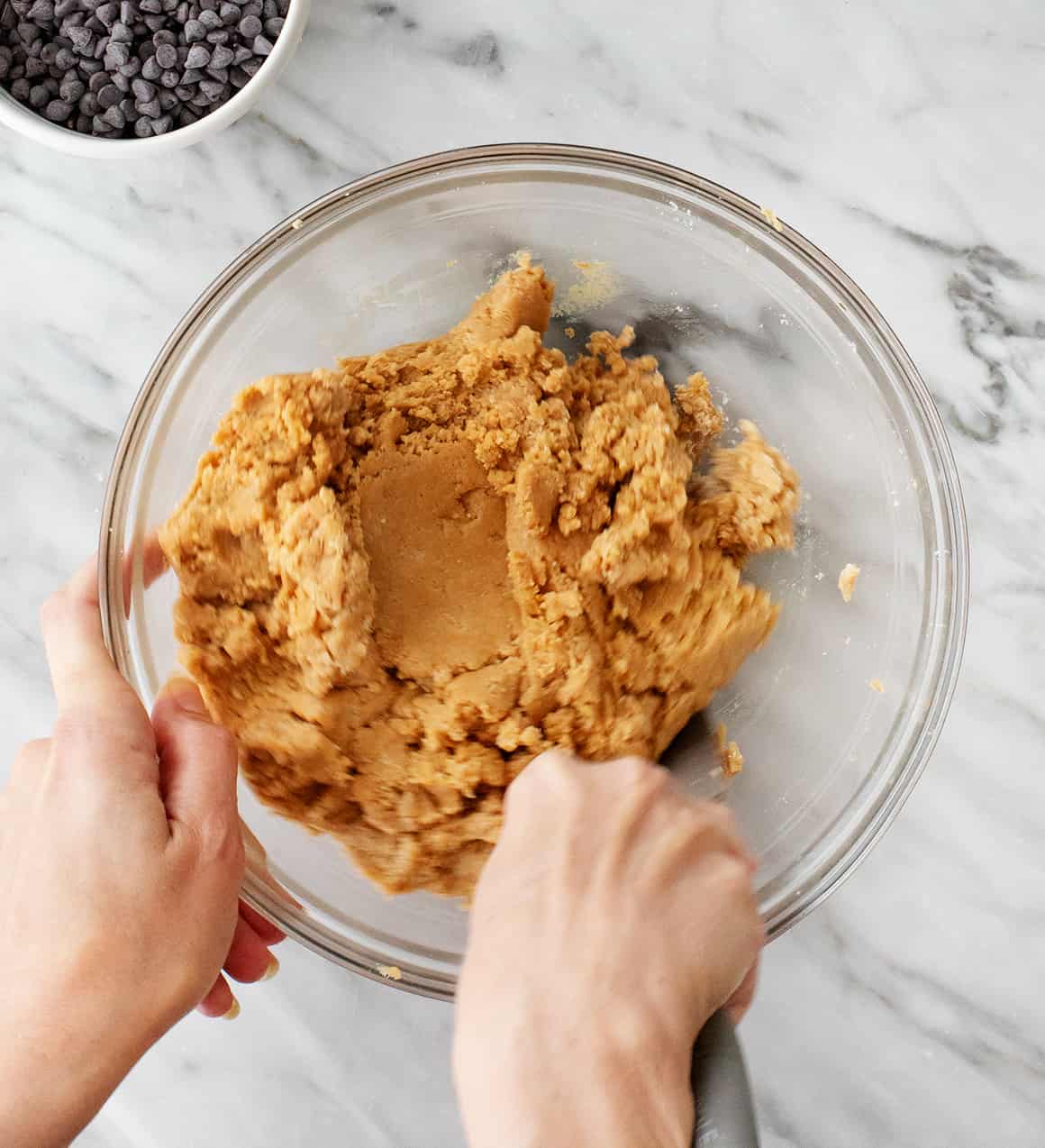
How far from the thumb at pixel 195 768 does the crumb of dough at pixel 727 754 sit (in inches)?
23.7

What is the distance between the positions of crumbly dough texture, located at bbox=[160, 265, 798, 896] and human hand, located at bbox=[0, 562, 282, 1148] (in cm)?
15

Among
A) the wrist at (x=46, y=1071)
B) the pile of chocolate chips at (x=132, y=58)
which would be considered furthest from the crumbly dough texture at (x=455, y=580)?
the pile of chocolate chips at (x=132, y=58)

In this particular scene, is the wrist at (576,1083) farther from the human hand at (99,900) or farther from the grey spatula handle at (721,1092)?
the human hand at (99,900)

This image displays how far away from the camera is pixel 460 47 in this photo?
4.58ft

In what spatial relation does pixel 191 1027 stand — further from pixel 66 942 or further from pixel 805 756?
pixel 805 756

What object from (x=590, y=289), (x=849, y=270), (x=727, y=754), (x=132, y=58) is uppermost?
(x=849, y=270)

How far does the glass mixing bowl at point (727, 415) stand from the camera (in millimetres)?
1305

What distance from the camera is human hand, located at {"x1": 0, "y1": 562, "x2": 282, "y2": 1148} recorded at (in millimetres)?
1030

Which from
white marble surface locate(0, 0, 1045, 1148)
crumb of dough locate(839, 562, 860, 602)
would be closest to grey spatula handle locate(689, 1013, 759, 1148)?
white marble surface locate(0, 0, 1045, 1148)

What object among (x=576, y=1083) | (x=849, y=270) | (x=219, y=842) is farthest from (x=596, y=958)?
(x=849, y=270)

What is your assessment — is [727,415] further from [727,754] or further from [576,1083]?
[576,1083]

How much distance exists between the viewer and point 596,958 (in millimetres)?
980

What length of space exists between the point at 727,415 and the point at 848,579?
0.26m

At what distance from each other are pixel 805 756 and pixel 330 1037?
2.51 feet
